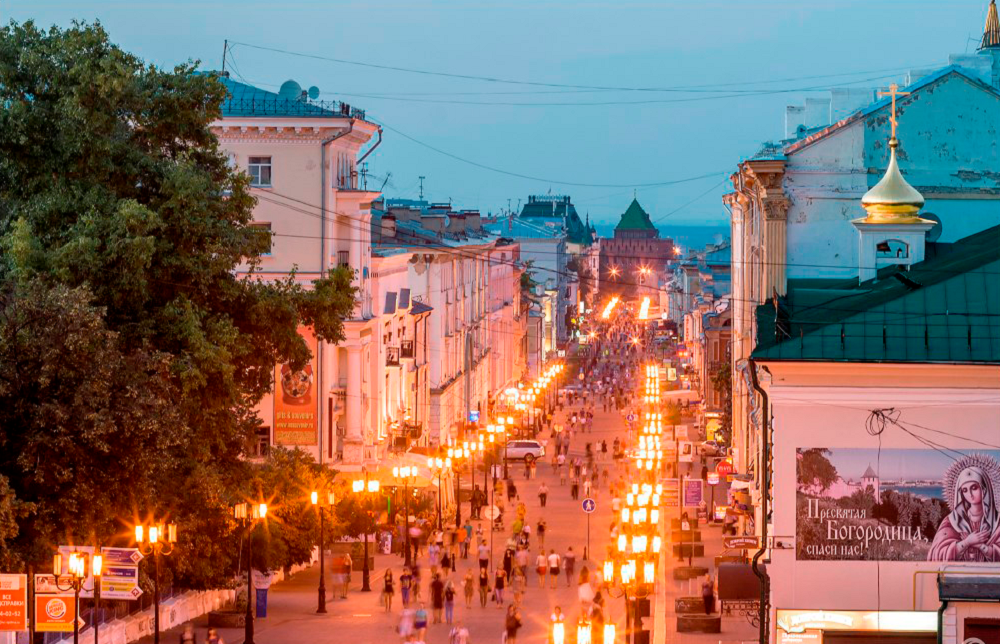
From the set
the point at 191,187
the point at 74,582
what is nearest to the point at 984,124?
the point at 191,187

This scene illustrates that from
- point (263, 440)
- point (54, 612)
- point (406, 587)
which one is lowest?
point (406, 587)

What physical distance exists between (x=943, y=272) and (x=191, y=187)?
12937 millimetres

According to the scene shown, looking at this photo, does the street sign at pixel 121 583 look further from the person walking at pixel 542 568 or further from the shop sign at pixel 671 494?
the shop sign at pixel 671 494

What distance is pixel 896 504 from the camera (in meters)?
27.0

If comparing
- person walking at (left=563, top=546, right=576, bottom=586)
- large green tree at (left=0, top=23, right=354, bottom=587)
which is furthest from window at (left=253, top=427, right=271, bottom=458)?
large green tree at (left=0, top=23, right=354, bottom=587)

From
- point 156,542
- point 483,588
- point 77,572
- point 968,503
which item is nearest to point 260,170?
point 483,588

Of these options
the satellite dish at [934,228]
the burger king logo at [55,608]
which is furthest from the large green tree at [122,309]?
the satellite dish at [934,228]

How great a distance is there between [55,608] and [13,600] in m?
0.80

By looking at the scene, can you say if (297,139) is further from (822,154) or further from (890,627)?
(890,627)

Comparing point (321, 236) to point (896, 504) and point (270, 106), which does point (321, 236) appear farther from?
point (896, 504)

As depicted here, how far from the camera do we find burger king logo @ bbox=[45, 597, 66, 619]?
90.2ft

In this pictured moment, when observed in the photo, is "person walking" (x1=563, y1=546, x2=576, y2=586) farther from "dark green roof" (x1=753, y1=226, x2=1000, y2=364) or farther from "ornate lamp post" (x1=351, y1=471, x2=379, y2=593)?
"dark green roof" (x1=753, y1=226, x2=1000, y2=364)

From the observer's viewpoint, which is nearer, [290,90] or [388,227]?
[290,90]

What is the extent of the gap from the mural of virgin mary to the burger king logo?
12894 millimetres
